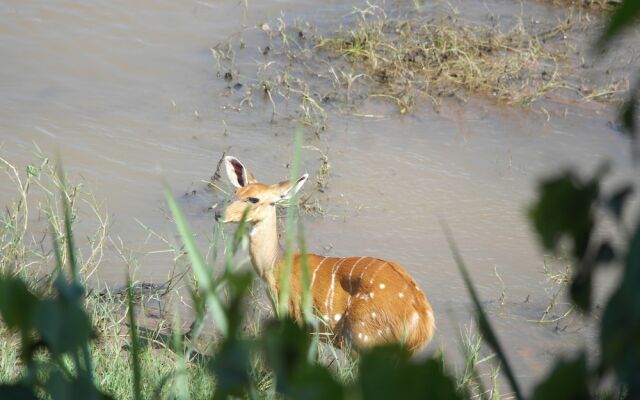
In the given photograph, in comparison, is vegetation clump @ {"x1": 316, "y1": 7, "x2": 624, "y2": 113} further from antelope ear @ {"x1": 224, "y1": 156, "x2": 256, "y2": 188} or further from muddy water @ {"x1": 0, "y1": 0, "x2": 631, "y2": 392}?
antelope ear @ {"x1": 224, "y1": 156, "x2": 256, "y2": 188}

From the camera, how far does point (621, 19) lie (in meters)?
0.82

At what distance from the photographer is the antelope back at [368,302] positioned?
4.80 metres

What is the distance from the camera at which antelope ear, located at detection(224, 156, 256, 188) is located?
225 inches

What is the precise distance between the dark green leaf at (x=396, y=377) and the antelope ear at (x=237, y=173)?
4876 mm

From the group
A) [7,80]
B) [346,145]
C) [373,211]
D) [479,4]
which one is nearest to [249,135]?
[346,145]

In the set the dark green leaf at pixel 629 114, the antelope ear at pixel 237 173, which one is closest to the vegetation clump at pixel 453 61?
the antelope ear at pixel 237 173

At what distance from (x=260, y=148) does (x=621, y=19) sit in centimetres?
620

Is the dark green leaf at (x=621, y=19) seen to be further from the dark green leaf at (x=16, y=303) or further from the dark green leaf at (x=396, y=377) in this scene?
the dark green leaf at (x=16, y=303)

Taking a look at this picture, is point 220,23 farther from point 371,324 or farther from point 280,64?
point 371,324

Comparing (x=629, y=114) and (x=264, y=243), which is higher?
(x=629, y=114)

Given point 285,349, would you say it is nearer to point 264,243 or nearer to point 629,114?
point 629,114

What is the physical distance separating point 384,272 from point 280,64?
11.2 ft

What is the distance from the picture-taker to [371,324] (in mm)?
4891

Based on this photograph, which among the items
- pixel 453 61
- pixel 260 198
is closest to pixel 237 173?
pixel 260 198
